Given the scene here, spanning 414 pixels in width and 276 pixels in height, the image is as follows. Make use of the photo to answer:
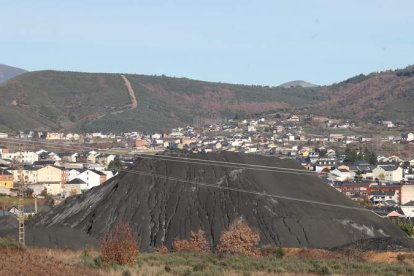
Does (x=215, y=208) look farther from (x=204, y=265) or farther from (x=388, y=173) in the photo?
(x=388, y=173)

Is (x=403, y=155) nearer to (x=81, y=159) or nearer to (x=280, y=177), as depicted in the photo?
(x=81, y=159)

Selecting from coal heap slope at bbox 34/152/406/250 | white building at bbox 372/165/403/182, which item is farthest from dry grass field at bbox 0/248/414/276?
white building at bbox 372/165/403/182

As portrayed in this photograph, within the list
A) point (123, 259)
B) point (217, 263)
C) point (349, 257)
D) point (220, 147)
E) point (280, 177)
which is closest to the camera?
point (123, 259)

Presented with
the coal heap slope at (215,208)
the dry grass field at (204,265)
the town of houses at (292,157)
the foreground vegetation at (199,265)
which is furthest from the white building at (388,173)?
the foreground vegetation at (199,265)

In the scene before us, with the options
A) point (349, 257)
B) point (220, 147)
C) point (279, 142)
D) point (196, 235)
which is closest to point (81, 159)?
point (220, 147)

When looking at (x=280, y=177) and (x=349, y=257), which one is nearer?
(x=349, y=257)

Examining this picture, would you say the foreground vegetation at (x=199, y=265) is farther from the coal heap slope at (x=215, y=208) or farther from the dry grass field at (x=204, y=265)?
the coal heap slope at (x=215, y=208)

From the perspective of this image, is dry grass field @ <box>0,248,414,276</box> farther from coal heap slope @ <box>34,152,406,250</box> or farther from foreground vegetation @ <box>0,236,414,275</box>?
coal heap slope @ <box>34,152,406,250</box>

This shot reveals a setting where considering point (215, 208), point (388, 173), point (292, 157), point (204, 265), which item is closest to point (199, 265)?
point (204, 265)
